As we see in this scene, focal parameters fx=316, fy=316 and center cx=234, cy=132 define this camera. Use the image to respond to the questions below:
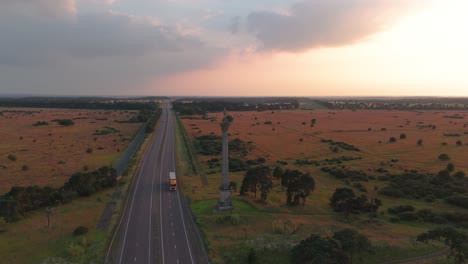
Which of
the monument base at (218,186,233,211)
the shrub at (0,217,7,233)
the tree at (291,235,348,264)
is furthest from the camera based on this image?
the monument base at (218,186,233,211)

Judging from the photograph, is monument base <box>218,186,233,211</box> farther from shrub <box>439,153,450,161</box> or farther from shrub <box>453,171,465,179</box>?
shrub <box>439,153,450,161</box>

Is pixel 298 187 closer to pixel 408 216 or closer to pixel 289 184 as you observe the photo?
pixel 289 184

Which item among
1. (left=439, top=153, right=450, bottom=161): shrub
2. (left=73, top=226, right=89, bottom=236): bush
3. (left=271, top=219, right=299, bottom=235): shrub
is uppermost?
(left=439, top=153, right=450, bottom=161): shrub

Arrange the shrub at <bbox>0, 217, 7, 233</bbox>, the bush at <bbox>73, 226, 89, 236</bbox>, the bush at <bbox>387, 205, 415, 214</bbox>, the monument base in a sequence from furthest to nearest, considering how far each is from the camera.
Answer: the monument base → the bush at <bbox>387, 205, 415, 214</bbox> → the shrub at <bbox>0, 217, 7, 233</bbox> → the bush at <bbox>73, 226, 89, 236</bbox>

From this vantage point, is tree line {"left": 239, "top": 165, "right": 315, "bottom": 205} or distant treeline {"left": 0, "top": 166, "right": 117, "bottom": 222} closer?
distant treeline {"left": 0, "top": 166, "right": 117, "bottom": 222}

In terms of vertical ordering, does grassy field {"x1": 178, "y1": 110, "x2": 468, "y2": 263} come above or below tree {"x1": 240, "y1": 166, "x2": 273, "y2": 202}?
below

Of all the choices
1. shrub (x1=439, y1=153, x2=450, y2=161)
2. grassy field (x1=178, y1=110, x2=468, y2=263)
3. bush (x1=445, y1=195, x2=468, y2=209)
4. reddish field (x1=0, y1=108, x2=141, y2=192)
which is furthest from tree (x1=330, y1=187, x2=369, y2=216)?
reddish field (x1=0, y1=108, x2=141, y2=192)

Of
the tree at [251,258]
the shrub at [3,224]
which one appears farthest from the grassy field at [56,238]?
the tree at [251,258]
